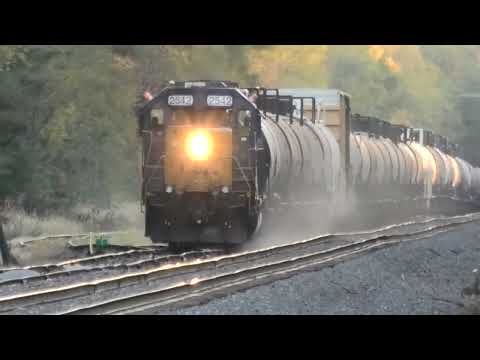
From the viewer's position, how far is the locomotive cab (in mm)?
16703

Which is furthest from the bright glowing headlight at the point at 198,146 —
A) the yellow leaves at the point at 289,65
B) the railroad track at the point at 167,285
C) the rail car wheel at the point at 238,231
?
the yellow leaves at the point at 289,65

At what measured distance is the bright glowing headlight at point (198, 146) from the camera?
16622mm

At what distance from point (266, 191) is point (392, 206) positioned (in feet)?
44.3

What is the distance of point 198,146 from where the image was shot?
16609 mm

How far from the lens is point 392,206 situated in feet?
100

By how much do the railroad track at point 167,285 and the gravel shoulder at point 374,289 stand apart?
1.40 ft

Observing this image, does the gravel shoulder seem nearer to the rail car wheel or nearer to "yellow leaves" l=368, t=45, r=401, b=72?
the rail car wheel

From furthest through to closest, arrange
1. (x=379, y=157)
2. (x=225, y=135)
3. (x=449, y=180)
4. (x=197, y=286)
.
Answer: (x=449, y=180)
(x=379, y=157)
(x=225, y=135)
(x=197, y=286)

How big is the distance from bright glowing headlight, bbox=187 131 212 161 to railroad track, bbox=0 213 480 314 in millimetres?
1893

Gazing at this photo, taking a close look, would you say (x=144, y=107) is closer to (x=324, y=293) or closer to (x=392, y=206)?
(x=324, y=293)

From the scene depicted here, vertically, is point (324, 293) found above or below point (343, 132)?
below

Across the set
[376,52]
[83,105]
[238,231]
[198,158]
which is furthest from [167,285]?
[376,52]

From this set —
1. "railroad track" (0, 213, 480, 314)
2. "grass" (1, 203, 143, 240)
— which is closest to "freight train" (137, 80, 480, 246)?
"railroad track" (0, 213, 480, 314)
